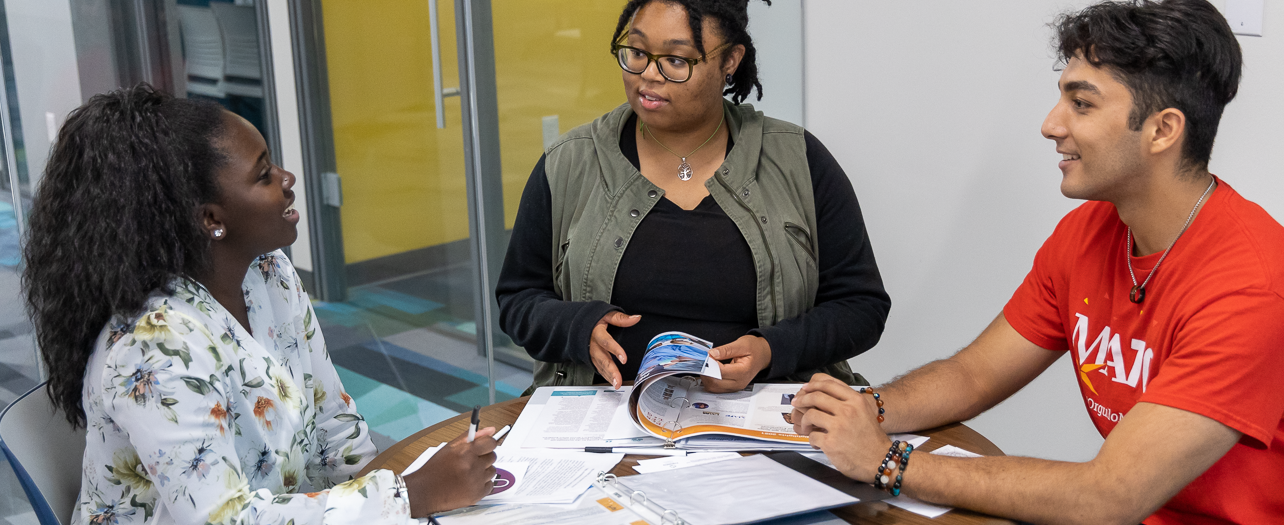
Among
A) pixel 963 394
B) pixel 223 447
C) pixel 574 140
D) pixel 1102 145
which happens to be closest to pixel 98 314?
pixel 223 447

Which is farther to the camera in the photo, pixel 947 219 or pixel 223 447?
pixel 947 219

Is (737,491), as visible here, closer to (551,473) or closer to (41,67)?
(551,473)

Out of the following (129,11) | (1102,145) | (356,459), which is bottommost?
(356,459)

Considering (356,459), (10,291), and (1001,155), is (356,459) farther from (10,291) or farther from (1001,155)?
(1001,155)

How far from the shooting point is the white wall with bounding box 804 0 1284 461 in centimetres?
259

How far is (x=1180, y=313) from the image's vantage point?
4.40ft

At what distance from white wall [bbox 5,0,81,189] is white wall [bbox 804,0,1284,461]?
206 centimetres

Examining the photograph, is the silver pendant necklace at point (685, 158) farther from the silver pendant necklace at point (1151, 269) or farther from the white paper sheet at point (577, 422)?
the silver pendant necklace at point (1151, 269)

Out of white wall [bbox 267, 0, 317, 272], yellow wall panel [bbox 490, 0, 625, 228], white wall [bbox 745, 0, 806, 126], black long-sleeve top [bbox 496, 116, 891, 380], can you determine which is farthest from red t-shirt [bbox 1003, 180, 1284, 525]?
white wall [bbox 267, 0, 317, 272]

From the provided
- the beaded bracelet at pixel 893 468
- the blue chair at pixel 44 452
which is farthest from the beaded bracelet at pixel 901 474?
the blue chair at pixel 44 452

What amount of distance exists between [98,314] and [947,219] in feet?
7.43

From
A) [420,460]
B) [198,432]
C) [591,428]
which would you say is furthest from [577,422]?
[198,432]

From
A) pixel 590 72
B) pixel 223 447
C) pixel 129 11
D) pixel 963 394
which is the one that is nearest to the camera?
pixel 223 447

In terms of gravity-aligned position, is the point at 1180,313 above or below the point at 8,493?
above
